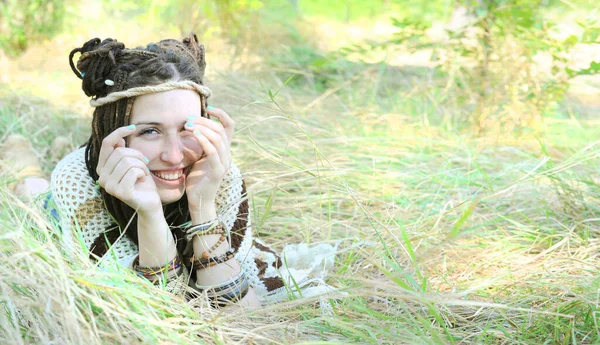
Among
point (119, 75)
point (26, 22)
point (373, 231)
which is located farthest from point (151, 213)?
point (26, 22)

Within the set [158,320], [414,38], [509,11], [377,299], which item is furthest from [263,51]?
[158,320]

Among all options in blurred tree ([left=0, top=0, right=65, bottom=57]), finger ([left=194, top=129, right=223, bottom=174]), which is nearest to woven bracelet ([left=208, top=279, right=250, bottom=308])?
finger ([left=194, top=129, right=223, bottom=174])

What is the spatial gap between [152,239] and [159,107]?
38 centimetres

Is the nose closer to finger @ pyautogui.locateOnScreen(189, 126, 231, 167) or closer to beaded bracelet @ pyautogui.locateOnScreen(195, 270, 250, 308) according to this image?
finger @ pyautogui.locateOnScreen(189, 126, 231, 167)

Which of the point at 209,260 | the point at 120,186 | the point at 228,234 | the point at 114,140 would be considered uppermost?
the point at 114,140

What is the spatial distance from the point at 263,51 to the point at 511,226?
348cm

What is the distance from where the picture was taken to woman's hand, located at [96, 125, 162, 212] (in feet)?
5.00

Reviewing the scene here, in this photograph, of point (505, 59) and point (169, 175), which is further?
point (505, 59)

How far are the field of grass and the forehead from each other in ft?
0.60

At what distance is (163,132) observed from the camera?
1.63 meters

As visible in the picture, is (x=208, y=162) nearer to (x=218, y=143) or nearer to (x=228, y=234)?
(x=218, y=143)

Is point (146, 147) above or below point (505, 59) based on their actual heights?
above

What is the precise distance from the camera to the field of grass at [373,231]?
1152 millimetres

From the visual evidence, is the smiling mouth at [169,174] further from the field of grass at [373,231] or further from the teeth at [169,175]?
the field of grass at [373,231]
